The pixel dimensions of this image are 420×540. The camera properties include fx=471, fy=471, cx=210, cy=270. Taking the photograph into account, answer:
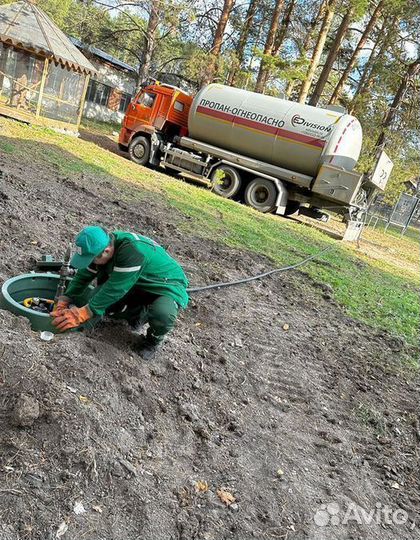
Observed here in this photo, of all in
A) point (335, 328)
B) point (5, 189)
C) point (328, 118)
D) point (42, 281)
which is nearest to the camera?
point (42, 281)

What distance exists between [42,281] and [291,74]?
1632 centimetres

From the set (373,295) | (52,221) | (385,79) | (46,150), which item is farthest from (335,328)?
(385,79)

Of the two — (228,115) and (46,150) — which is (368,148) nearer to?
(228,115)

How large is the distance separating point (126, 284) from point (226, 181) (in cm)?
1204

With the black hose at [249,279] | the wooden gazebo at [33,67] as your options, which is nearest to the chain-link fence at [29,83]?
the wooden gazebo at [33,67]

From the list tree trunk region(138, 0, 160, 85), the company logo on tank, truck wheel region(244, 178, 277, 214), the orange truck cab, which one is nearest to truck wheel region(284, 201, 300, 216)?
truck wheel region(244, 178, 277, 214)

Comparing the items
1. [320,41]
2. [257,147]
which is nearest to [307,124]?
[257,147]

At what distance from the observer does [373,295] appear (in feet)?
25.4

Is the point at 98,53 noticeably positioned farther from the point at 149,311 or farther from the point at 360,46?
the point at 149,311

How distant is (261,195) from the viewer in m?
14.5

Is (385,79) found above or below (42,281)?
above

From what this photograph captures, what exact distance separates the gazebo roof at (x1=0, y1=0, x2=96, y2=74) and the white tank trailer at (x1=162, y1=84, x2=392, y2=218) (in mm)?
4798

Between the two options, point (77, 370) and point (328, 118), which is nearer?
point (77, 370)

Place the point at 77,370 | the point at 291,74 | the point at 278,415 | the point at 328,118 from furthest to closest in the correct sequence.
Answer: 1. the point at 291,74
2. the point at 328,118
3. the point at 278,415
4. the point at 77,370
